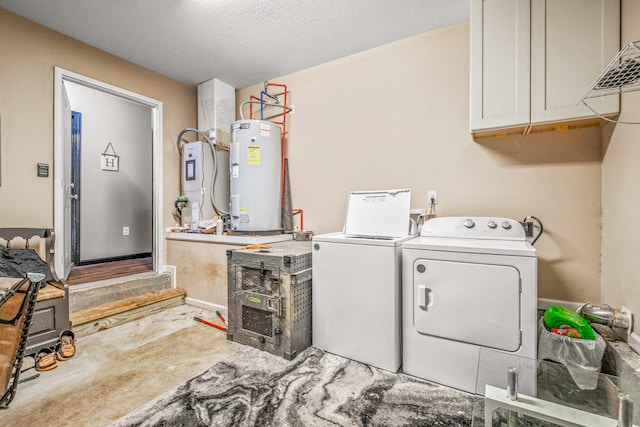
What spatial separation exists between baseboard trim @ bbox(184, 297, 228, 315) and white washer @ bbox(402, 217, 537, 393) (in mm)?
1852

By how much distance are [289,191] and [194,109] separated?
1760 millimetres

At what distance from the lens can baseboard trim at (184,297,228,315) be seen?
2.95 m

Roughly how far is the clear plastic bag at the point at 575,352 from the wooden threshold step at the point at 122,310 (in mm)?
3231

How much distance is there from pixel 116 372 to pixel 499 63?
3225 millimetres

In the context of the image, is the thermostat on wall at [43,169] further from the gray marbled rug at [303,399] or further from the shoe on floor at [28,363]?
the gray marbled rug at [303,399]

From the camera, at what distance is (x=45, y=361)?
1.96 metres

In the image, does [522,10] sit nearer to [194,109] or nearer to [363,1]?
[363,1]

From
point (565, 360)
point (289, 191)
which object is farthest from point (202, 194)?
point (565, 360)

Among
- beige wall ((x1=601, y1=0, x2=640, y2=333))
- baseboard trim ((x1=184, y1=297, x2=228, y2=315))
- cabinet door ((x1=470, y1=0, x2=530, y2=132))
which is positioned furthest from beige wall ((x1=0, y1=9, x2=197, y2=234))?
beige wall ((x1=601, y1=0, x2=640, y2=333))

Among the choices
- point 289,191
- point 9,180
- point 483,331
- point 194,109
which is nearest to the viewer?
point 483,331

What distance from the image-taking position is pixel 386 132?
2730mm

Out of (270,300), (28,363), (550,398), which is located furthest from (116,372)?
(550,398)

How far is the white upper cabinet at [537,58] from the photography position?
170 centimetres

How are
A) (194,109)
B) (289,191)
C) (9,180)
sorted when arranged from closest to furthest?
(9,180) < (289,191) < (194,109)
